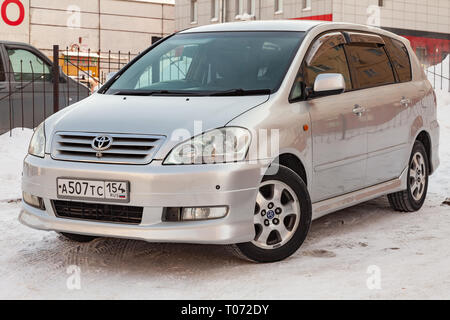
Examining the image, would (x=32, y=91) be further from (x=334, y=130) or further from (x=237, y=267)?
(x=237, y=267)

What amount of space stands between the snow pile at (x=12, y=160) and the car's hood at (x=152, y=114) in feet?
10.5

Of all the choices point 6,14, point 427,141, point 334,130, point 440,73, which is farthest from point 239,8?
point 334,130

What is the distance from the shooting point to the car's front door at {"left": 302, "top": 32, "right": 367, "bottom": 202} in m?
5.69

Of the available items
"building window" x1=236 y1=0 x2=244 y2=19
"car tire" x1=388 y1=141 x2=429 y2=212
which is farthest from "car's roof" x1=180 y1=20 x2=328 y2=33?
"building window" x1=236 y1=0 x2=244 y2=19

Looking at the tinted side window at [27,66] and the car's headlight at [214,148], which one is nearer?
the car's headlight at [214,148]

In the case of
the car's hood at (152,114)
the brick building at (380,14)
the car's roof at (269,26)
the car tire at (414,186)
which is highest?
the brick building at (380,14)

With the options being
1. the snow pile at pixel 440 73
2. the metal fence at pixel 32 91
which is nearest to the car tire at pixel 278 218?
the metal fence at pixel 32 91

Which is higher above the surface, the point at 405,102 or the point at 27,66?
the point at 27,66

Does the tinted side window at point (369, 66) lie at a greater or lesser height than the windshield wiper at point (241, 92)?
greater

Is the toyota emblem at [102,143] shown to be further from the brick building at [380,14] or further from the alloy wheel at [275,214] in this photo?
the brick building at [380,14]

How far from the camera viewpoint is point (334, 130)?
19.2 feet

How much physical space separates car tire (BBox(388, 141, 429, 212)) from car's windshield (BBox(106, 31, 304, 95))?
2025 millimetres

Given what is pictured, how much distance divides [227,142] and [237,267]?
Answer: 88 cm

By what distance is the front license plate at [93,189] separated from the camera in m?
4.80
